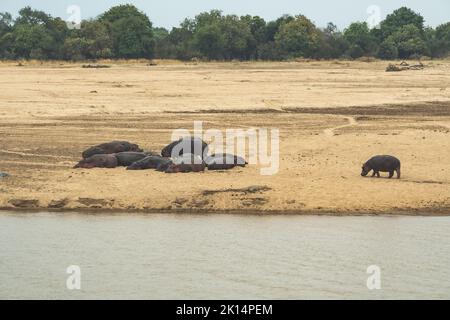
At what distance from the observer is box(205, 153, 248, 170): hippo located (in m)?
18.9

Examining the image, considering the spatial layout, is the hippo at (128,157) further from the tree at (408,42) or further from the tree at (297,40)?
the tree at (408,42)

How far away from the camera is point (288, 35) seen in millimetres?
65875

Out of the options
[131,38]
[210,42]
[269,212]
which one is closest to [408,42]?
[210,42]

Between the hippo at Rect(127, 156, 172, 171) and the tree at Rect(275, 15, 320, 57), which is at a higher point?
the tree at Rect(275, 15, 320, 57)

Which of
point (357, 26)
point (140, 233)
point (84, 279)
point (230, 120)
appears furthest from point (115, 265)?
point (357, 26)

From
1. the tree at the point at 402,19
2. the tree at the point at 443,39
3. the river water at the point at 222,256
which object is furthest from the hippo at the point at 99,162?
the tree at the point at 402,19

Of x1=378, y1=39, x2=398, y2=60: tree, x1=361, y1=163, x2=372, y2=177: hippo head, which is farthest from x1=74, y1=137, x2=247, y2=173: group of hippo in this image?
x1=378, y1=39, x2=398, y2=60: tree

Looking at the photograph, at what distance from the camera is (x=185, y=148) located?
2002cm

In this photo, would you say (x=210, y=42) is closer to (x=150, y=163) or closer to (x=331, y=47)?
(x=331, y=47)

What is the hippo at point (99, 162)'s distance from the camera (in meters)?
19.2

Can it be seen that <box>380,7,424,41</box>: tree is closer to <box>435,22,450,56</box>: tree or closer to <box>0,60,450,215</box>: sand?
<box>435,22,450,56</box>: tree

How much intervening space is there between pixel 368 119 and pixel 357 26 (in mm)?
50247

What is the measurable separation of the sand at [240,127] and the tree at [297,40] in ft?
76.2

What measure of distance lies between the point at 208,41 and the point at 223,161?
4711 centimetres
